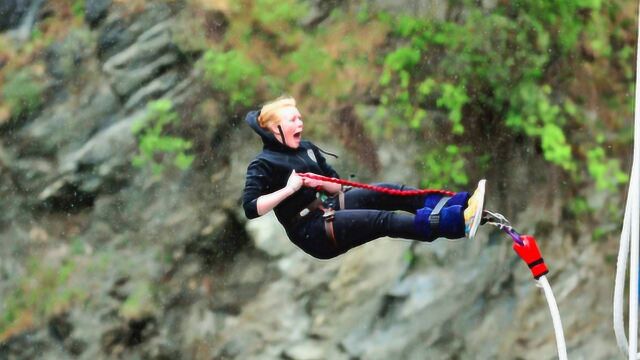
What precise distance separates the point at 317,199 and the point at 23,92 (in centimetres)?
341

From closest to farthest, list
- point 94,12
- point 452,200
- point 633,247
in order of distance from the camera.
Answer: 1. point 633,247
2. point 452,200
3. point 94,12

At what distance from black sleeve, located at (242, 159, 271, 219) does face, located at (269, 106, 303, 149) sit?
16cm

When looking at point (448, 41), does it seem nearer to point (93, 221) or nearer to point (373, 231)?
point (93, 221)

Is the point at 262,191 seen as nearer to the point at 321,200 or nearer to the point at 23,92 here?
the point at 321,200

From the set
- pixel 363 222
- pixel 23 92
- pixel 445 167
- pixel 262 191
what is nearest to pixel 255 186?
pixel 262 191

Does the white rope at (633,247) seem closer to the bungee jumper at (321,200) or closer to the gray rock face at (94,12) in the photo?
the bungee jumper at (321,200)

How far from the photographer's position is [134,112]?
21.8 ft

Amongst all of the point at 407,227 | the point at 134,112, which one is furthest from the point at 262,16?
the point at 407,227

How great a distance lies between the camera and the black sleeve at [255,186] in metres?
3.81

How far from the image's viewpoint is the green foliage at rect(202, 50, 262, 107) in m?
6.62

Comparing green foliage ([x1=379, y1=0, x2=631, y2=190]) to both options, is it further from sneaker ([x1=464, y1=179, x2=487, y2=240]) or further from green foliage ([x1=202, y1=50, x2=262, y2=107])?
sneaker ([x1=464, y1=179, x2=487, y2=240])

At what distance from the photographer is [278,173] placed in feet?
13.0

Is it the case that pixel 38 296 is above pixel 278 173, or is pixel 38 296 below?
below

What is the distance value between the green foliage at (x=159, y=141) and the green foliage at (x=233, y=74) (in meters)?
0.37
